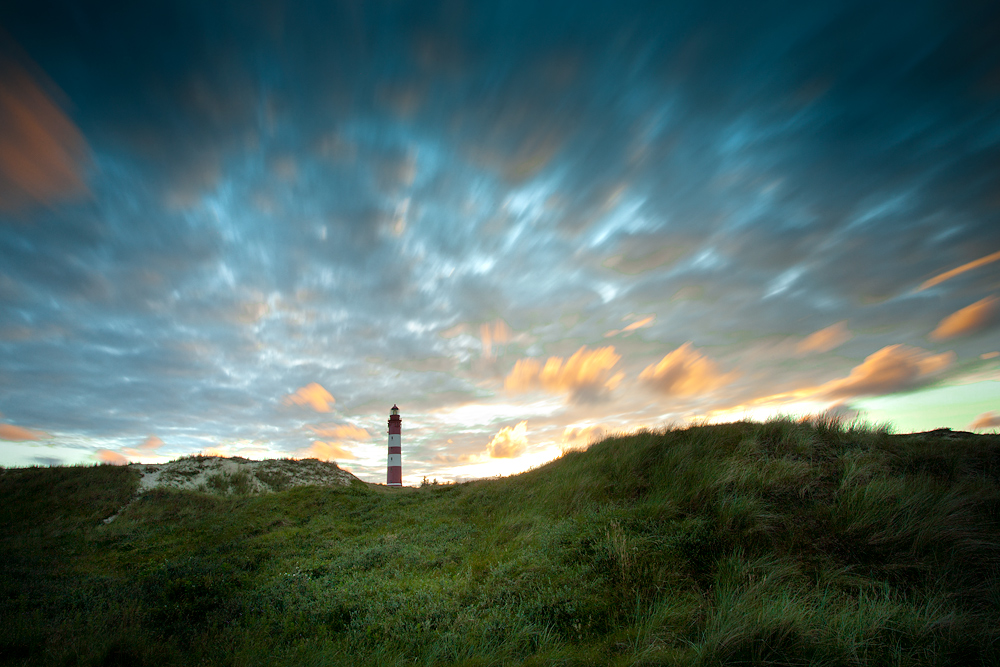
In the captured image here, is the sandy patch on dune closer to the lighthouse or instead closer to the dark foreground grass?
the lighthouse

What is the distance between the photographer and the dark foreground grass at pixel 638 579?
562 cm

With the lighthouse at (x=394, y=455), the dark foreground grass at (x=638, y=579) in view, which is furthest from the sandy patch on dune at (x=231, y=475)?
the dark foreground grass at (x=638, y=579)

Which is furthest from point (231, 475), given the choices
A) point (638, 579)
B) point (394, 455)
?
point (638, 579)

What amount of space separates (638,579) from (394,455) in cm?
3733

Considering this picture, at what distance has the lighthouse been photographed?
40.5 metres

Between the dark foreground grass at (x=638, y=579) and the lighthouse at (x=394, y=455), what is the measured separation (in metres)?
26.6

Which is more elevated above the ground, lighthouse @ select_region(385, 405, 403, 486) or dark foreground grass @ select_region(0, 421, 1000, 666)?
lighthouse @ select_region(385, 405, 403, 486)

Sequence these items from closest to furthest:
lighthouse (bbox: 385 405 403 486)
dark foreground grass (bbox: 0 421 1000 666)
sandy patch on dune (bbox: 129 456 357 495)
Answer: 1. dark foreground grass (bbox: 0 421 1000 666)
2. sandy patch on dune (bbox: 129 456 357 495)
3. lighthouse (bbox: 385 405 403 486)

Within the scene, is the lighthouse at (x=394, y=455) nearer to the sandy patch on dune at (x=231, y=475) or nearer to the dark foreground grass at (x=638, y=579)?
the sandy patch on dune at (x=231, y=475)

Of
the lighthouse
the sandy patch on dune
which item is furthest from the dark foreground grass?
the lighthouse

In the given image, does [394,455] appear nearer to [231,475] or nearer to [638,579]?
[231,475]

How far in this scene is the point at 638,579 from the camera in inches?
287

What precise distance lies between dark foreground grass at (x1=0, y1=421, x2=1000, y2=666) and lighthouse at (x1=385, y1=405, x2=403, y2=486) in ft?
87.2

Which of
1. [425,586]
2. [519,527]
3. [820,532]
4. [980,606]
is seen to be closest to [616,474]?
[519,527]
